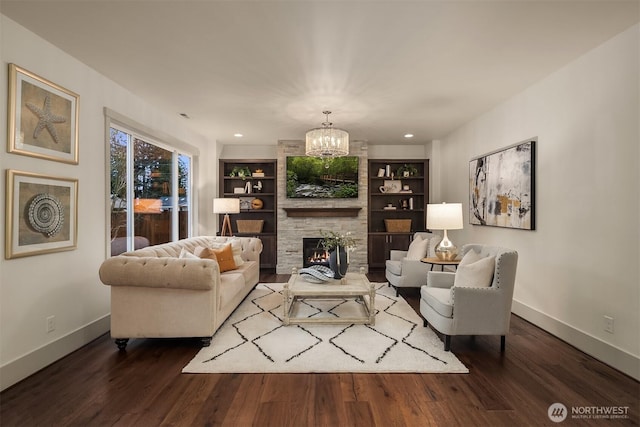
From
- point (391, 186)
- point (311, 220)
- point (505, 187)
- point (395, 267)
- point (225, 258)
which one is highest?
point (391, 186)

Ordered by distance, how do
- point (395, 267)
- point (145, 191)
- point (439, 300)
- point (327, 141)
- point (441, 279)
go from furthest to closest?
point (395, 267) → point (145, 191) → point (327, 141) → point (441, 279) → point (439, 300)

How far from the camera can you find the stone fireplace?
21.4 feet

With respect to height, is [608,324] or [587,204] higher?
[587,204]

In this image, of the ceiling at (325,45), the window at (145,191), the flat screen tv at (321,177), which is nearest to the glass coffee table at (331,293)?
the window at (145,191)

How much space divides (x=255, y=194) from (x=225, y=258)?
280 centimetres

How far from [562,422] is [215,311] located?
8.63 ft

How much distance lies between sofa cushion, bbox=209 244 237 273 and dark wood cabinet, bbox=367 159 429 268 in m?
3.26

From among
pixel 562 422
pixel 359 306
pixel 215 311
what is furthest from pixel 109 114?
pixel 562 422

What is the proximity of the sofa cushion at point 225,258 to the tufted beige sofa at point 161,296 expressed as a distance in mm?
1160

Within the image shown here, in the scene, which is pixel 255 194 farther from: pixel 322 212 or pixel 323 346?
pixel 323 346

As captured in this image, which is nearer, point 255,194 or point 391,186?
point 255,194

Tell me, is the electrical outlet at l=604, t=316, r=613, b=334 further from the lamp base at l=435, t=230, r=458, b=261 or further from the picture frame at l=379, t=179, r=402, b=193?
the picture frame at l=379, t=179, r=402, b=193
